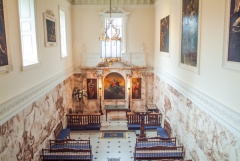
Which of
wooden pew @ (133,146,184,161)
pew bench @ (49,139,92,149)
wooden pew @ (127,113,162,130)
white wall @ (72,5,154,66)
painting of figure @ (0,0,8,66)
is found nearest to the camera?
painting of figure @ (0,0,8,66)

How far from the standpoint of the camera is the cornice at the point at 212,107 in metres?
6.36

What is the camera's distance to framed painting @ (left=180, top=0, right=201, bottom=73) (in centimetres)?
895

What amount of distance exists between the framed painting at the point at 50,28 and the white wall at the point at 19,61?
0.76 feet

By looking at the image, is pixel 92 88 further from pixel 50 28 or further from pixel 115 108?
pixel 50 28

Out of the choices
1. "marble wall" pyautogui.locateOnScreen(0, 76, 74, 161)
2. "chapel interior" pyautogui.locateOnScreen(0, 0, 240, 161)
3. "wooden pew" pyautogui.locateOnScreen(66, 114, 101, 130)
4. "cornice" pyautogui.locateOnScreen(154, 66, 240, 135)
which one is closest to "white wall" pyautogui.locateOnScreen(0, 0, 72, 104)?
"chapel interior" pyautogui.locateOnScreen(0, 0, 240, 161)

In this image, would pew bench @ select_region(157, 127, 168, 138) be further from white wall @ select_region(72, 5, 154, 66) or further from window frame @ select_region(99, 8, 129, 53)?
window frame @ select_region(99, 8, 129, 53)

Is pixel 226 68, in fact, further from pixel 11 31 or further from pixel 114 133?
pixel 114 133

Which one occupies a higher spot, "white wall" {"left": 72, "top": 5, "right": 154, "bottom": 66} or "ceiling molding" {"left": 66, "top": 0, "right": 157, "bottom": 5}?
"ceiling molding" {"left": 66, "top": 0, "right": 157, "bottom": 5}

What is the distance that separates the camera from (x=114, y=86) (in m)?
17.9

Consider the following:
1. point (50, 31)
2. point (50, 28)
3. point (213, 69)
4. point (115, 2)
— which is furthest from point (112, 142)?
point (115, 2)

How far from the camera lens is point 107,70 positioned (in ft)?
57.7

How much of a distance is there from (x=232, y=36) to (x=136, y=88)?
11728 millimetres

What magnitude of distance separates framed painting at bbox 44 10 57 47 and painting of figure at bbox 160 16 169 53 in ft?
19.9

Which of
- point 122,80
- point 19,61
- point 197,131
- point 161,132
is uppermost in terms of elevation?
point 19,61
